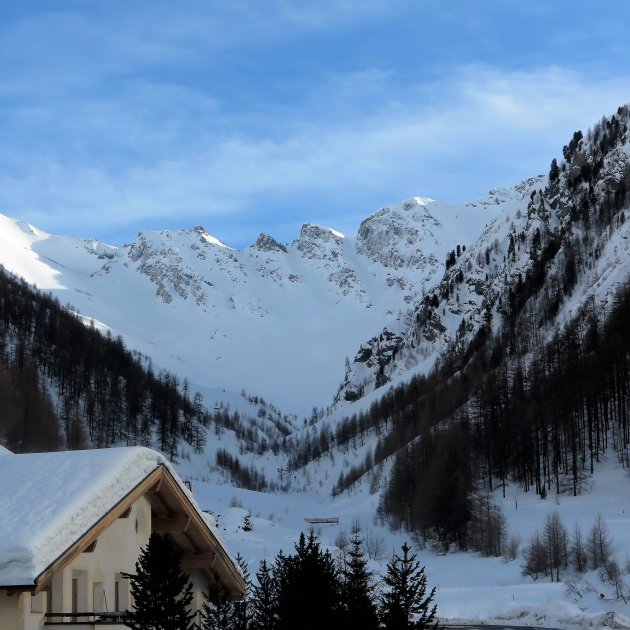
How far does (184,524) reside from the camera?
18531mm

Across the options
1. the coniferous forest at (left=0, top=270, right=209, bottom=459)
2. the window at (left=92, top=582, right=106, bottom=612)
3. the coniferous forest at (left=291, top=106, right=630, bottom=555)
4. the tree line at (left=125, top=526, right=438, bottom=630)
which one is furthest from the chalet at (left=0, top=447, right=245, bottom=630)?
the coniferous forest at (left=0, top=270, right=209, bottom=459)

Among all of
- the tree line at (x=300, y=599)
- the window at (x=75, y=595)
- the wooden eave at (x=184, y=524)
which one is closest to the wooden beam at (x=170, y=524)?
the wooden eave at (x=184, y=524)

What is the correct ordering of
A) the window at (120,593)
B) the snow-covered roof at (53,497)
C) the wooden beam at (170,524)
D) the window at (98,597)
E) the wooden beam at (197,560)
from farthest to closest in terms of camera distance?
the wooden beam at (197,560) < the wooden beam at (170,524) < the window at (120,593) < the window at (98,597) < the snow-covered roof at (53,497)

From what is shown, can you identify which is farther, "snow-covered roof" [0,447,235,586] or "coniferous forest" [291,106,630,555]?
"coniferous forest" [291,106,630,555]

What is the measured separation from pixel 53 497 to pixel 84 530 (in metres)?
0.68

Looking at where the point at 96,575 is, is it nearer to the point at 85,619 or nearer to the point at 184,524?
the point at 85,619

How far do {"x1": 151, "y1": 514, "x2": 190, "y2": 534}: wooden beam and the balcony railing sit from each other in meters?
2.95

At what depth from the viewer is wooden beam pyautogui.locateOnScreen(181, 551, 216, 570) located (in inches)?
762

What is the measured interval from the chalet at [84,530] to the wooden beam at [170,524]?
18 mm

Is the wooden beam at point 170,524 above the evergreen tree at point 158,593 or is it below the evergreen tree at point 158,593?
above

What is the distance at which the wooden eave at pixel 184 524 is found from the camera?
16.6m

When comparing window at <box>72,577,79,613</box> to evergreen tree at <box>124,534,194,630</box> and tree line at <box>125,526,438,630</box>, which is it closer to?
tree line at <box>125,526,438,630</box>

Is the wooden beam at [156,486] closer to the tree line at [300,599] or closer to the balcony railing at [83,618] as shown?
the tree line at [300,599]

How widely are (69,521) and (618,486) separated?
281 feet
